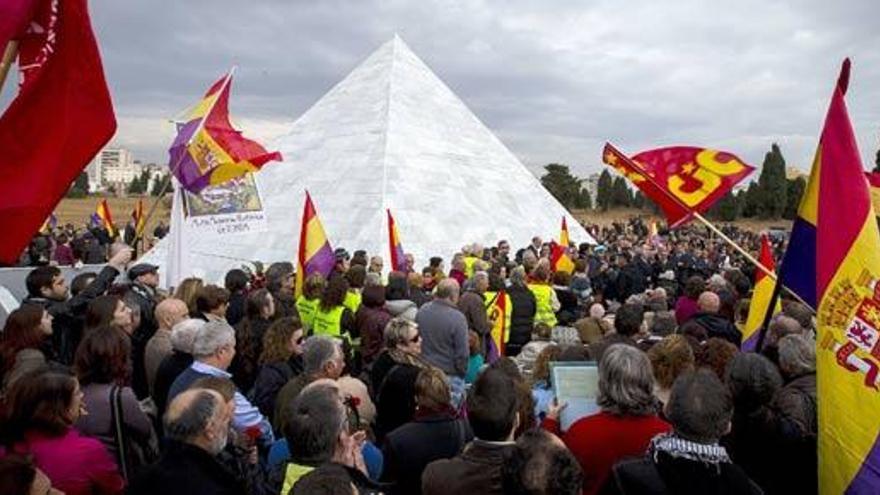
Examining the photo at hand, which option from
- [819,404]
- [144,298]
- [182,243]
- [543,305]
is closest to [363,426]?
[819,404]

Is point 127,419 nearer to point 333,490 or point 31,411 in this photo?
point 31,411

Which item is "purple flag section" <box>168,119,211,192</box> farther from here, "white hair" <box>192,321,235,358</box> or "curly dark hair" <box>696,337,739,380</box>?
"curly dark hair" <box>696,337,739,380</box>

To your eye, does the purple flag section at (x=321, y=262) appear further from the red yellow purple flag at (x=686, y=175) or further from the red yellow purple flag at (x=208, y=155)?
the red yellow purple flag at (x=686, y=175)

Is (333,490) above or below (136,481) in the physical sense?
above

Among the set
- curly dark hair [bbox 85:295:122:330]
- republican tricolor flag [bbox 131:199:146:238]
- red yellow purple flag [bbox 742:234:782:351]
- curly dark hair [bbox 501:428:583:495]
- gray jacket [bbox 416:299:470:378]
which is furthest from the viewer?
republican tricolor flag [bbox 131:199:146:238]

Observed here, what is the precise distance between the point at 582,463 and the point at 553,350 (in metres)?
1.31

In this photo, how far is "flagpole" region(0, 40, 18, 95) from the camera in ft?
9.74

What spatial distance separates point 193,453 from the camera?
288 cm

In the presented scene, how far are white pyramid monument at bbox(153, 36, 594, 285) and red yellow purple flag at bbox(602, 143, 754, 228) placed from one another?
32.4ft

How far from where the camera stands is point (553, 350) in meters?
4.64

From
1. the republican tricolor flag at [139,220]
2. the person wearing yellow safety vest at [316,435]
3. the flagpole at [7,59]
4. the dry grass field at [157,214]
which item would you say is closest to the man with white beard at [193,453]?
the person wearing yellow safety vest at [316,435]

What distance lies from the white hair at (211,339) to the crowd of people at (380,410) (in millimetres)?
10

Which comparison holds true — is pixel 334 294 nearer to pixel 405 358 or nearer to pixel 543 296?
pixel 405 358


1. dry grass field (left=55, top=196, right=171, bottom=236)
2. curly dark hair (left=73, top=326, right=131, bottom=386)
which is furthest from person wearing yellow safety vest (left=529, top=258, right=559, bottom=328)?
dry grass field (left=55, top=196, right=171, bottom=236)
